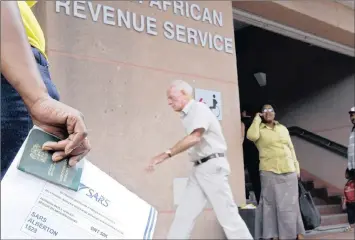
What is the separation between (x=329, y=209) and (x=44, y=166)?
770 cm

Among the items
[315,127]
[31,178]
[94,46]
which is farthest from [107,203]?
[315,127]

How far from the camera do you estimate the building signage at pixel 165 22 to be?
4.58 meters

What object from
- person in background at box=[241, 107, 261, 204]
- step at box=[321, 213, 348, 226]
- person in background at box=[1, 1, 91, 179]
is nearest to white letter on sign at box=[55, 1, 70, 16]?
person in background at box=[241, 107, 261, 204]

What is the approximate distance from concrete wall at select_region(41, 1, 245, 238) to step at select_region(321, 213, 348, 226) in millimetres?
2193

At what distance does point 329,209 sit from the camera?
792 centimetres

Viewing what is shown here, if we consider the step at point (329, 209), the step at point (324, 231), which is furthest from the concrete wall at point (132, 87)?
the step at point (329, 209)

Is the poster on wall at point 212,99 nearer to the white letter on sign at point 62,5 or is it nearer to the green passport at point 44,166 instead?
the white letter on sign at point 62,5

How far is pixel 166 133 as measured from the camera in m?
5.02

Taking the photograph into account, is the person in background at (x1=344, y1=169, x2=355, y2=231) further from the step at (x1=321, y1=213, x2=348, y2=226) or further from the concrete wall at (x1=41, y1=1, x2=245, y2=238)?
the concrete wall at (x1=41, y1=1, x2=245, y2=238)

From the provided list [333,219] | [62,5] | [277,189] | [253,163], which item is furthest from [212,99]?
[333,219]

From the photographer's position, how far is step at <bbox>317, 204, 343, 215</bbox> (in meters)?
7.79

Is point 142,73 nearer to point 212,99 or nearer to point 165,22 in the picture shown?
point 165,22

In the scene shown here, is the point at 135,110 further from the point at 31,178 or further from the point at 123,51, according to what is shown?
the point at 31,178

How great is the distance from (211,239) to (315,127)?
17.8ft
